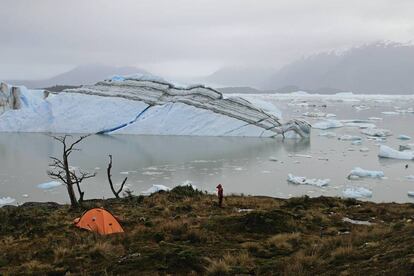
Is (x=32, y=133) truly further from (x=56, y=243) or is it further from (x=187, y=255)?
(x=187, y=255)

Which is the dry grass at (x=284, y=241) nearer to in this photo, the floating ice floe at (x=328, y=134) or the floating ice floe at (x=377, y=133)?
the floating ice floe at (x=377, y=133)

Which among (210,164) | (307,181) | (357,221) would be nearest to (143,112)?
(210,164)

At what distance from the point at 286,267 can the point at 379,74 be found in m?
140

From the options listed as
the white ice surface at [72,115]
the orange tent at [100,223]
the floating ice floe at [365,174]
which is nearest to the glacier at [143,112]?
the white ice surface at [72,115]

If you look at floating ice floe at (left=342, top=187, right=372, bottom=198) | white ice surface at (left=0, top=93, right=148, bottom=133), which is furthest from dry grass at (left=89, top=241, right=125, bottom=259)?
white ice surface at (left=0, top=93, right=148, bottom=133)

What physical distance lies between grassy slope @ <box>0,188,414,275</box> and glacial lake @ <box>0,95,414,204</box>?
528cm

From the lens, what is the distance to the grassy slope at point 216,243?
4.09 meters

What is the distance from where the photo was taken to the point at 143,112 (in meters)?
30.8

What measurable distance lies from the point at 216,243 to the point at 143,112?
83.5 feet

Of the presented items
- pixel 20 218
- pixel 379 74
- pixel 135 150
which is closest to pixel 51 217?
pixel 20 218

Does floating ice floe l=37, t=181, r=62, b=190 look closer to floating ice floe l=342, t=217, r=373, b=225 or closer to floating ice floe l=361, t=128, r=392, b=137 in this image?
floating ice floe l=342, t=217, r=373, b=225

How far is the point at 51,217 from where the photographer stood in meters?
8.49

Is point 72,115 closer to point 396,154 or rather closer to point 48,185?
point 48,185

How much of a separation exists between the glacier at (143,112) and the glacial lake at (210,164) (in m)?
1.30
